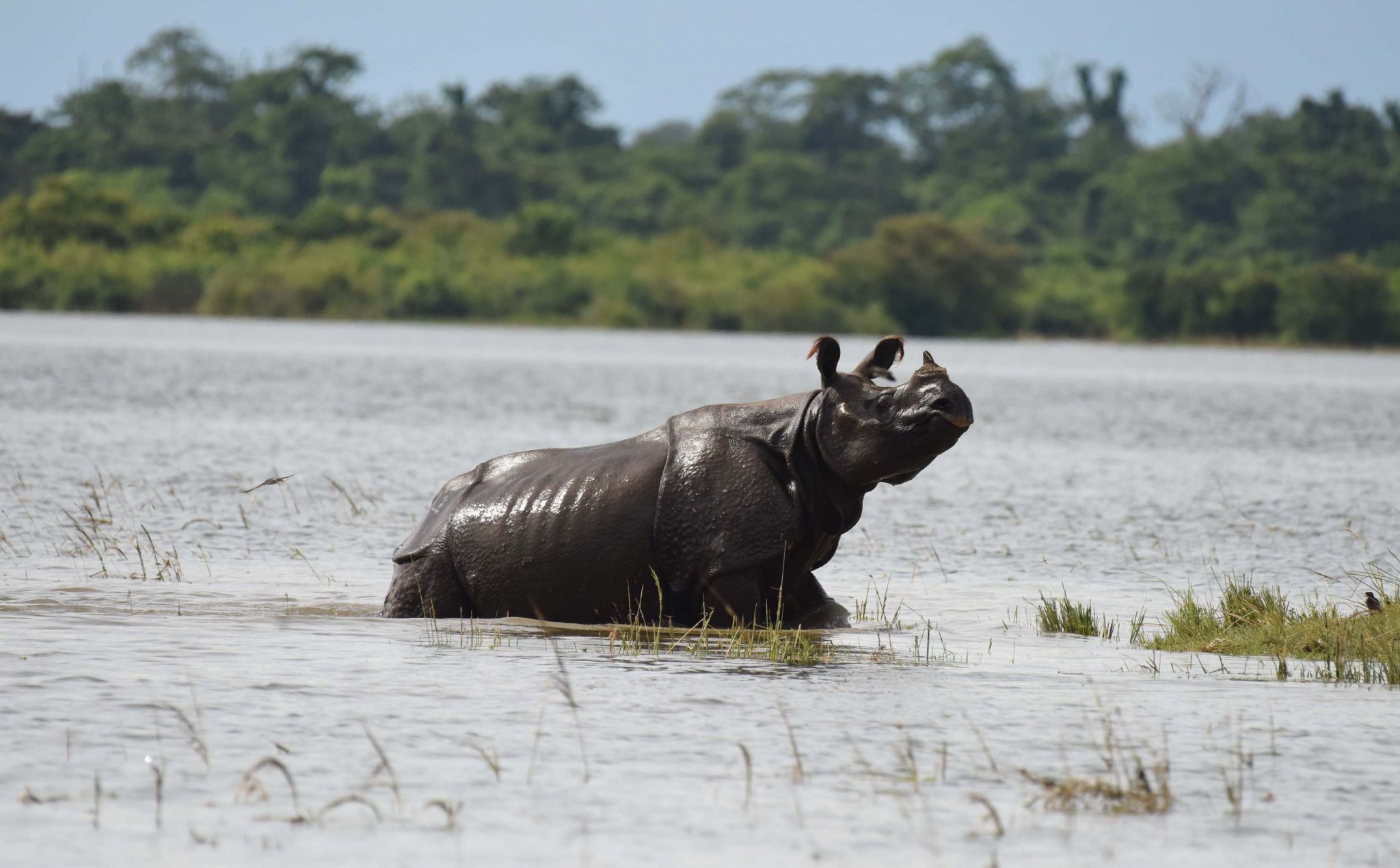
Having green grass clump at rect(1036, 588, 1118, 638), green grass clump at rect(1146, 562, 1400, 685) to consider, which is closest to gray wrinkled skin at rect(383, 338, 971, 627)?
green grass clump at rect(1036, 588, 1118, 638)

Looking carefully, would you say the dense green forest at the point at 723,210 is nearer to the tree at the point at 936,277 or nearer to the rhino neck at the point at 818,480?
the tree at the point at 936,277

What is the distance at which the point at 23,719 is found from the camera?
673 centimetres

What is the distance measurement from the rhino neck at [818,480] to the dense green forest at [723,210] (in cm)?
5849

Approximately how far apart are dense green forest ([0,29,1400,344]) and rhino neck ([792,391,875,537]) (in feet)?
192

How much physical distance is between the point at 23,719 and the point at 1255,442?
19253 millimetres

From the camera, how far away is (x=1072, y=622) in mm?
9461

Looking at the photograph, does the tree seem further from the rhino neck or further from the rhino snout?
the rhino snout

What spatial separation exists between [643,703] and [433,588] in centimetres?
187

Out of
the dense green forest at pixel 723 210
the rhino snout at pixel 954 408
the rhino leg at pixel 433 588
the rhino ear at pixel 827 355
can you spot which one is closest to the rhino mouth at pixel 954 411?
the rhino snout at pixel 954 408

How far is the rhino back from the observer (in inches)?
Result: 331

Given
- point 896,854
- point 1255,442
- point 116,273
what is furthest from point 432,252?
point 896,854

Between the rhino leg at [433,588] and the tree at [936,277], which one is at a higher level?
the tree at [936,277]

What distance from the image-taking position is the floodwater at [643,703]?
557 centimetres

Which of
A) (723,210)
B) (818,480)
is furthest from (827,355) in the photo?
(723,210)
